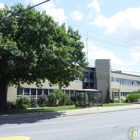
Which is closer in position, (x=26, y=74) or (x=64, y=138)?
(x=64, y=138)

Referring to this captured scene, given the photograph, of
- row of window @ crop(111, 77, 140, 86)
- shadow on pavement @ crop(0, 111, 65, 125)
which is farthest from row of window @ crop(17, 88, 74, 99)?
row of window @ crop(111, 77, 140, 86)

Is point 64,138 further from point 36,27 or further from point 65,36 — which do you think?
point 65,36

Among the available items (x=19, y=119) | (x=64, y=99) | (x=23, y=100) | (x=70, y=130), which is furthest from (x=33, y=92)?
(x=70, y=130)

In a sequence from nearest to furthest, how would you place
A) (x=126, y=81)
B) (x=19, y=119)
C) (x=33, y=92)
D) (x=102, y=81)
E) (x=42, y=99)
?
1. (x=19, y=119)
2. (x=42, y=99)
3. (x=33, y=92)
4. (x=102, y=81)
5. (x=126, y=81)

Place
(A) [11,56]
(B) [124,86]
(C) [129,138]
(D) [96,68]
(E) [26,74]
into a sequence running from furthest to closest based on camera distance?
(B) [124,86], (D) [96,68], (E) [26,74], (A) [11,56], (C) [129,138]

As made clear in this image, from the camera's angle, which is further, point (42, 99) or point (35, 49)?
point (42, 99)

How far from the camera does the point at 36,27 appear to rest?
1916 centimetres

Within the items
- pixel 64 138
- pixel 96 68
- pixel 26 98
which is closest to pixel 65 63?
pixel 64 138

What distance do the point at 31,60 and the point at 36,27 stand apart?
2.94 meters

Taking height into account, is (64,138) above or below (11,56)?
below

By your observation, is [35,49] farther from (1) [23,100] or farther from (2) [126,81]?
(2) [126,81]

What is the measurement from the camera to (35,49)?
19.4 metres

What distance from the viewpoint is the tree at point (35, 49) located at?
17625 mm

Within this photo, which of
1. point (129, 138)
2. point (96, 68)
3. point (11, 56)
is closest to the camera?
point (129, 138)
